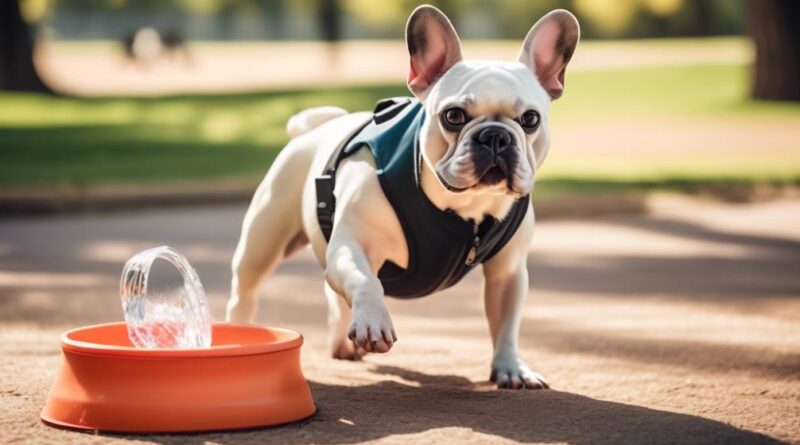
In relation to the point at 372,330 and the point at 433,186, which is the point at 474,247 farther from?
the point at 372,330

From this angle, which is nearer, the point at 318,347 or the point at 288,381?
the point at 288,381

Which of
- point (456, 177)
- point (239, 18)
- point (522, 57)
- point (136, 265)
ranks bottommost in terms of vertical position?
point (136, 265)

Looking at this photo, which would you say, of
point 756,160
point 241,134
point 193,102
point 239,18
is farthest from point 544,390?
point 239,18

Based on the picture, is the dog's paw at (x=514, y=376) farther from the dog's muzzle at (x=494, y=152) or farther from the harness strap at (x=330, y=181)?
the dog's muzzle at (x=494, y=152)

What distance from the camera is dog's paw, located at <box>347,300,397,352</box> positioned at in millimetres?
4652

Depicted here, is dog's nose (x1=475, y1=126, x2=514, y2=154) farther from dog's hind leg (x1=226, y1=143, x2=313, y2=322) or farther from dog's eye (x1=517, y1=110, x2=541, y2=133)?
dog's hind leg (x1=226, y1=143, x2=313, y2=322)

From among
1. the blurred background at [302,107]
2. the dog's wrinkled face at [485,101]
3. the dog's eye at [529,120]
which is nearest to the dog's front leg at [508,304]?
the dog's wrinkled face at [485,101]

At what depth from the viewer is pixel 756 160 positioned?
17375 millimetres

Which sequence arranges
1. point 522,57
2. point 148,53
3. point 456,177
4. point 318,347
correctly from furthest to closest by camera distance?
point 148,53 → point 318,347 → point 522,57 → point 456,177

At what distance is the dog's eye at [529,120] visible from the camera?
4922 millimetres

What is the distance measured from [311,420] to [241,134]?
678 inches

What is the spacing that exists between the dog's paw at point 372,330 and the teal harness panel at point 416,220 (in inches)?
21.6

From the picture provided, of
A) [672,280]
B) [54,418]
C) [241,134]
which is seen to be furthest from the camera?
[241,134]

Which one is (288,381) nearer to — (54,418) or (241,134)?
(54,418)
